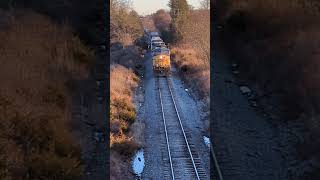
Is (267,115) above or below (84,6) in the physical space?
below

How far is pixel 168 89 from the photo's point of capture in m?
29.8

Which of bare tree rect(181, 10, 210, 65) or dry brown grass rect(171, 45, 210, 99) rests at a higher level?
bare tree rect(181, 10, 210, 65)

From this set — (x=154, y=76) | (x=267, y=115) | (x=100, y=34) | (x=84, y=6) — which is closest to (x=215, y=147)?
(x=267, y=115)

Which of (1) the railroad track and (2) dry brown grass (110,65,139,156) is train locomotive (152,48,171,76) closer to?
(2) dry brown grass (110,65,139,156)

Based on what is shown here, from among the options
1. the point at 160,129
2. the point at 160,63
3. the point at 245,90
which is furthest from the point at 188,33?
the point at 160,129

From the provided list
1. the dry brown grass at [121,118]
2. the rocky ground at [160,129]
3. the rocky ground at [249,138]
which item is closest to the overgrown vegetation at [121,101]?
the dry brown grass at [121,118]

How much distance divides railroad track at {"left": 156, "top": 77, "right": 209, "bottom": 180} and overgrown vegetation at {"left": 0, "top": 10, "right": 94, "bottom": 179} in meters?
3.16

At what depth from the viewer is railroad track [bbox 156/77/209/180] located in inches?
536

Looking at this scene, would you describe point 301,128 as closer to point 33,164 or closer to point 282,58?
point 282,58

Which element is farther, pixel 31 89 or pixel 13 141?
pixel 31 89

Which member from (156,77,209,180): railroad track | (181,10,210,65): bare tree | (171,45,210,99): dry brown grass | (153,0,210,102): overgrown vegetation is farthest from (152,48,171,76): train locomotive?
(181,10,210,65): bare tree

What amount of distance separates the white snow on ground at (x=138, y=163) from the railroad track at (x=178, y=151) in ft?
2.79

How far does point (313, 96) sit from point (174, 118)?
847 centimetres

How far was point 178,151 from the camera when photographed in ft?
52.1
